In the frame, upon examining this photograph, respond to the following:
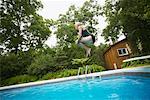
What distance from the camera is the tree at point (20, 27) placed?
2023 cm

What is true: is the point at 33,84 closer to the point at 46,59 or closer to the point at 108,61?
the point at 46,59

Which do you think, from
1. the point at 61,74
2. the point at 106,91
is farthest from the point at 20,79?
the point at 106,91

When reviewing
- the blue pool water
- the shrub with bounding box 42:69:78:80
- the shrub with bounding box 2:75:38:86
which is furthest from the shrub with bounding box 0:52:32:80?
the blue pool water

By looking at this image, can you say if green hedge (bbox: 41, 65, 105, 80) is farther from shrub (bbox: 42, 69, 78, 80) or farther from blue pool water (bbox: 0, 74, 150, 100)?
blue pool water (bbox: 0, 74, 150, 100)

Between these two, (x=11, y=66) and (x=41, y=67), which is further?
(x=11, y=66)

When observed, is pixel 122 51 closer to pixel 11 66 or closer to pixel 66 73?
pixel 66 73

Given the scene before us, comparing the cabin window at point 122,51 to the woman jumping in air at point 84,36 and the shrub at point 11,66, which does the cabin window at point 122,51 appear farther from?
the woman jumping in air at point 84,36

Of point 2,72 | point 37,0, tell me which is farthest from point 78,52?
point 37,0

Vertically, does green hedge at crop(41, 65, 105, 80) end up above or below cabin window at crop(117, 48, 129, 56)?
below

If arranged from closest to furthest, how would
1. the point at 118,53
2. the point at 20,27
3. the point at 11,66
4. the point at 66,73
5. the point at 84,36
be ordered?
the point at 84,36 → the point at 66,73 → the point at 11,66 → the point at 118,53 → the point at 20,27

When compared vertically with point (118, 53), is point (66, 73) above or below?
below

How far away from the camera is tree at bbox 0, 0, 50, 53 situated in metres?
20.2

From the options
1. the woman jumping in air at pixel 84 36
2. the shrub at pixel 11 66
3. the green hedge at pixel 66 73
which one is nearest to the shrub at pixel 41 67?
the green hedge at pixel 66 73

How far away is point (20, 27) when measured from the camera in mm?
20828
